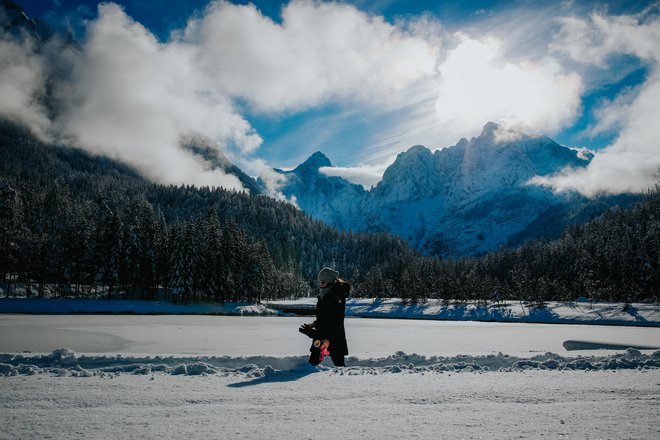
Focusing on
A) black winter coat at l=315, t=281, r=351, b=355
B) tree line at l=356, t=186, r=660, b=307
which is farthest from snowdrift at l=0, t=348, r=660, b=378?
tree line at l=356, t=186, r=660, b=307

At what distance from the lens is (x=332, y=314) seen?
8578 millimetres

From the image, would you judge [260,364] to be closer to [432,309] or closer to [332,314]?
[332,314]

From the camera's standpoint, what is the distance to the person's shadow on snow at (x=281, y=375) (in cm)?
667

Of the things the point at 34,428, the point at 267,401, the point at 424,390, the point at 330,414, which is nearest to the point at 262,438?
the point at 330,414

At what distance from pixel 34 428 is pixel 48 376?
3.23m

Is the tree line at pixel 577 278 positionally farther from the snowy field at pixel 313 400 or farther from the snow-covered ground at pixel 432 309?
the snowy field at pixel 313 400

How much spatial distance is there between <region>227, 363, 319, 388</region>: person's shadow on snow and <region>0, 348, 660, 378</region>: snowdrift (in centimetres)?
2

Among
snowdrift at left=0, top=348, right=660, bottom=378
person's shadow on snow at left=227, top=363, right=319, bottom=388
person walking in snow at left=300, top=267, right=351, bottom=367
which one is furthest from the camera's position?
person walking in snow at left=300, top=267, right=351, bottom=367

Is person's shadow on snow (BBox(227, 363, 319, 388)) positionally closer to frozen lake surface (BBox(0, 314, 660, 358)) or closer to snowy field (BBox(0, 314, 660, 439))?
snowy field (BBox(0, 314, 660, 439))

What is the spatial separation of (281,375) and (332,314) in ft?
5.66

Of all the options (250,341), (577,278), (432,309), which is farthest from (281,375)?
(577,278)

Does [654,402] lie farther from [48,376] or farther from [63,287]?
[63,287]

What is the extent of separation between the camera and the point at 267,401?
5398mm

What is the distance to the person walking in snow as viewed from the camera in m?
8.57
